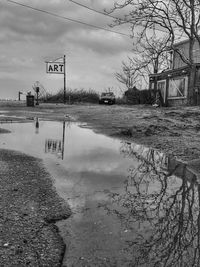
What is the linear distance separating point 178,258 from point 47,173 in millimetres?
3553

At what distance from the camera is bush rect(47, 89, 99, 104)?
43.3 meters

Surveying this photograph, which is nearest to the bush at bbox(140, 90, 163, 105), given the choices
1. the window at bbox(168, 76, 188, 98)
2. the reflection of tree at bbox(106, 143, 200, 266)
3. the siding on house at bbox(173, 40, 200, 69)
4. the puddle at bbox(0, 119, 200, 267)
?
the window at bbox(168, 76, 188, 98)

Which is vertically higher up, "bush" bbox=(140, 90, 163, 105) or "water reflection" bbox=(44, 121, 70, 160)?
"bush" bbox=(140, 90, 163, 105)

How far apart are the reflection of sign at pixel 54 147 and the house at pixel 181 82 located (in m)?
19.6

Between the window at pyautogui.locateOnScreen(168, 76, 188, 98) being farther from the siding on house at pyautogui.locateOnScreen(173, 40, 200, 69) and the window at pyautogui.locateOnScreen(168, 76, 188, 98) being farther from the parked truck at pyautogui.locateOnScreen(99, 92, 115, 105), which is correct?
the parked truck at pyautogui.locateOnScreen(99, 92, 115, 105)

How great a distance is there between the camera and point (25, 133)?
1216 cm

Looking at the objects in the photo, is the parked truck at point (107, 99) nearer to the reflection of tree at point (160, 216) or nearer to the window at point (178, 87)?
the window at point (178, 87)

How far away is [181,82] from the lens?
3406 cm

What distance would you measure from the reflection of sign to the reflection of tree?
8.31 ft

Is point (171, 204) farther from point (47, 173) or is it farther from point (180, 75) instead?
point (180, 75)

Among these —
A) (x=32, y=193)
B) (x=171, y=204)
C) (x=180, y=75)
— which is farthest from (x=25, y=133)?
(x=180, y=75)

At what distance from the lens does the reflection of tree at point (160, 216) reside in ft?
10.9

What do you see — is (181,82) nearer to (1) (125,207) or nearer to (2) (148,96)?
(2) (148,96)

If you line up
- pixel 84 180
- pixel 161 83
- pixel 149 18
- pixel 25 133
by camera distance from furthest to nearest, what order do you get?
pixel 161 83
pixel 149 18
pixel 25 133
pixel 84 180
